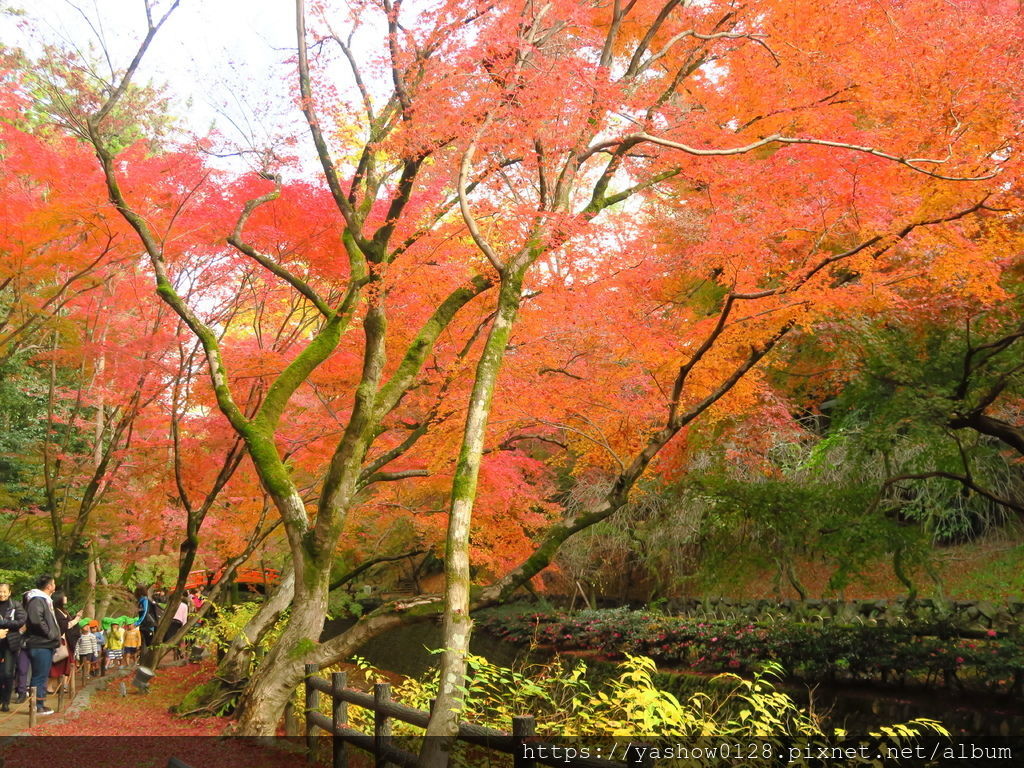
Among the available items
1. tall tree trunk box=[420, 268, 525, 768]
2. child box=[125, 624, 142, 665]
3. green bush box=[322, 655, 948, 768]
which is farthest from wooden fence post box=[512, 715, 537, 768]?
child box=[125, 624, 142, 665]

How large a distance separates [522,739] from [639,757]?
960 mm

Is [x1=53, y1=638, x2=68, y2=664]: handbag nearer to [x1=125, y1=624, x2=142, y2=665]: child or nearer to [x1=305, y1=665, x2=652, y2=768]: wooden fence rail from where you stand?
[x1=305, y1=665, x2=652, y2=768]: wooden fence rail

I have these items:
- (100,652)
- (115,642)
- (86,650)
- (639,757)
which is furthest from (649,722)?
(115,642)

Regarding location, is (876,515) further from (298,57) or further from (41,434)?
(41,434)

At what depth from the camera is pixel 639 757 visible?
160 inches

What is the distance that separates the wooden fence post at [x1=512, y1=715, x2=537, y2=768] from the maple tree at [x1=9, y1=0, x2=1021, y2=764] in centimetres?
77

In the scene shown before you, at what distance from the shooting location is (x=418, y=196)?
10.6 meters

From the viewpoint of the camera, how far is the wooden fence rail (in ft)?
15.0

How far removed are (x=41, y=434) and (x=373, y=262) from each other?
1483 cm

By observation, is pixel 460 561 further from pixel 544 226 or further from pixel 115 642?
pixel 115 642

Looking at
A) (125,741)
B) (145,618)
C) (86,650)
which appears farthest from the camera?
(145,618)

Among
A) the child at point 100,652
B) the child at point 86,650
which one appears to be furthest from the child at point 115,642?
the child at point 86,650

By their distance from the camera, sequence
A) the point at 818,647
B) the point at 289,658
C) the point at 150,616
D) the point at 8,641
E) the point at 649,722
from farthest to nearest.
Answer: the point at 150,616
the point at 818,647
the point at 8,641
the point at 289,658
the point at 649,722

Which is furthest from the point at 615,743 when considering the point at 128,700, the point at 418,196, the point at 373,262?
the point at 128,700
